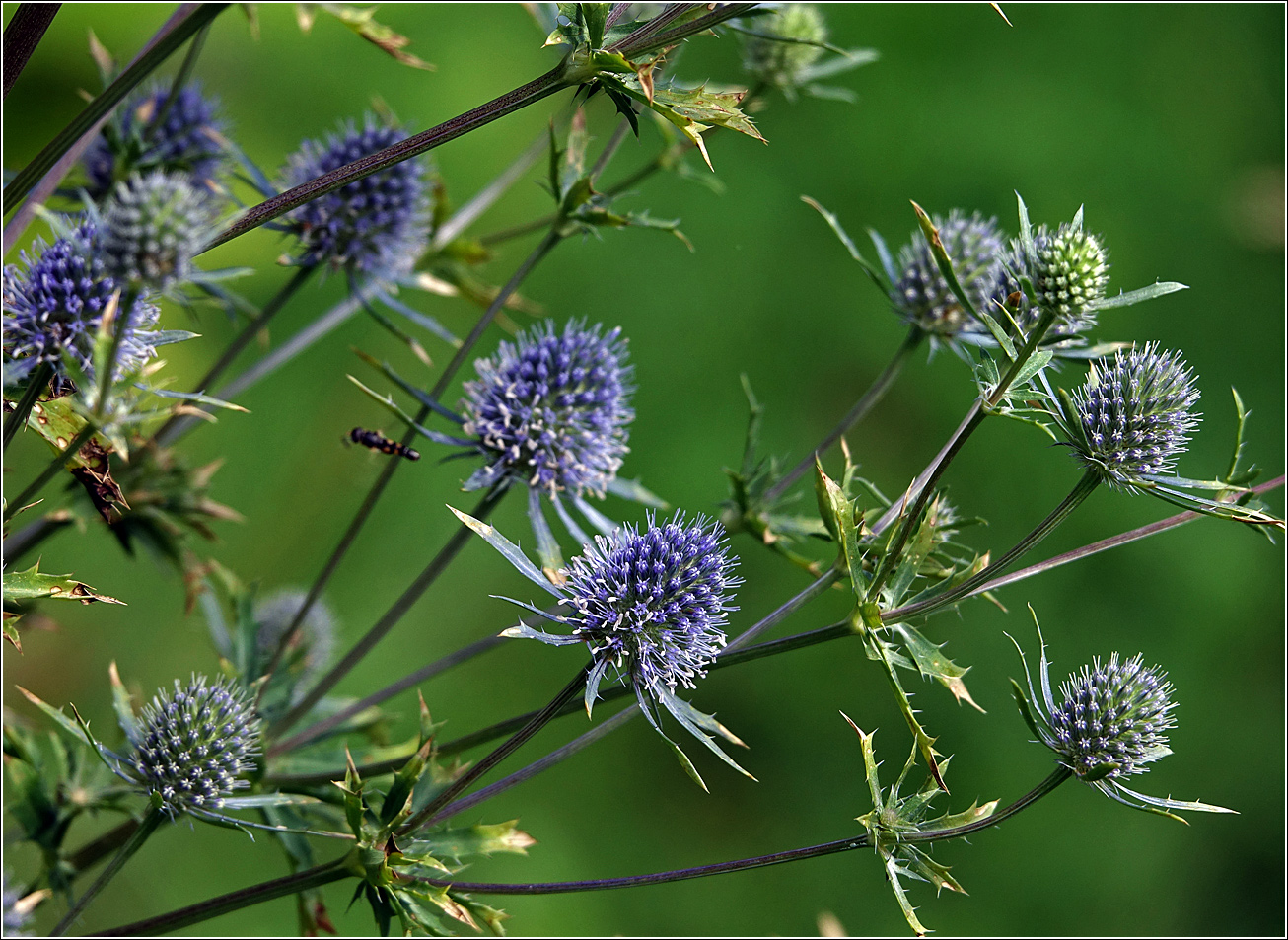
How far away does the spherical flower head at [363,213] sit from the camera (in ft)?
4.09

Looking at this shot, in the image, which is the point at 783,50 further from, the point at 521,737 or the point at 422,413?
the point at 521,737

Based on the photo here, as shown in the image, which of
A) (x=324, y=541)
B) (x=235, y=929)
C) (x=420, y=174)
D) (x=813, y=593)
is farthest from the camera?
(x=324, y=541)

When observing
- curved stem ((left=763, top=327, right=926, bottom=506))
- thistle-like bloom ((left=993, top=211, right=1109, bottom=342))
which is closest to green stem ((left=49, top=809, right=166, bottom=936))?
curved stem ((left=763, top=327, right=926, bottom=506))

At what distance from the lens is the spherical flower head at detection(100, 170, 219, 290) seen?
58cm

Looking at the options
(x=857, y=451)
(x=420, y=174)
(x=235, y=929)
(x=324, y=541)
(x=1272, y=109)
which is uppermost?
(x=1272, y=109)

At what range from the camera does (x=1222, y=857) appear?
228cm

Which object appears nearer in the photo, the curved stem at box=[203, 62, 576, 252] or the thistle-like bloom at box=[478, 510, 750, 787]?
the curved stem at box=[203, 62, 576, 252]

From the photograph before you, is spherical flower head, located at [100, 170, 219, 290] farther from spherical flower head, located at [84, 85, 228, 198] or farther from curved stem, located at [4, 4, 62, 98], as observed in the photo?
spherical flower head, located at [84, 85, 228, 198]

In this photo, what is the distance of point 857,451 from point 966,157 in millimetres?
815

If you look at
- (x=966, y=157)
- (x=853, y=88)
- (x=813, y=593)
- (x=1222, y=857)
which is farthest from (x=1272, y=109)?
(x=813, y=593)

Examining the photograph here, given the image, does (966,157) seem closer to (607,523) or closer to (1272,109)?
(1272,109)

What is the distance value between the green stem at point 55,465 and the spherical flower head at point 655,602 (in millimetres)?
395

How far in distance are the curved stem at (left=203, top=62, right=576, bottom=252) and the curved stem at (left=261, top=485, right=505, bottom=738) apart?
42 cm

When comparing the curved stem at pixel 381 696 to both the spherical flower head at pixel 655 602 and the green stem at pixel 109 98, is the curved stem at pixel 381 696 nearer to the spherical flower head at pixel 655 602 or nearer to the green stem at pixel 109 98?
the spherical flower head at pixel 655 602
